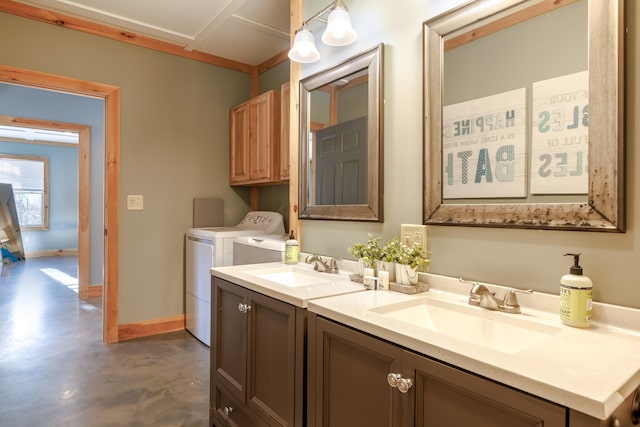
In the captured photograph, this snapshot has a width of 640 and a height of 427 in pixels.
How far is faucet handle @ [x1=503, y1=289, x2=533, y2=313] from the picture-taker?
116 cm

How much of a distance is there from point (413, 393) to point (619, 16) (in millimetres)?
1188

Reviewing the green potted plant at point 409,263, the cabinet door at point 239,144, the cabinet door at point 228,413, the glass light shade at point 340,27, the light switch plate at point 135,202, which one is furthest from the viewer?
the cabinet door at point 239,144

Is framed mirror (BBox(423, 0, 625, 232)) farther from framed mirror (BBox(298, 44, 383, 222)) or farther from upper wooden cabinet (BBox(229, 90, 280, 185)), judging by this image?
upper wooden cabinet (BBox(229, 90, 280, 185))

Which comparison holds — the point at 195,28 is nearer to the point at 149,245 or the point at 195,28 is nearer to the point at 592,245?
the point at 149,245

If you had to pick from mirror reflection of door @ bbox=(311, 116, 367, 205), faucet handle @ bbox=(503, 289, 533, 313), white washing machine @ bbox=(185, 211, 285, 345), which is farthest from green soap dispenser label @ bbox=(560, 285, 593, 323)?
white washing machine @ bbox=(185, 211, 285, 345)

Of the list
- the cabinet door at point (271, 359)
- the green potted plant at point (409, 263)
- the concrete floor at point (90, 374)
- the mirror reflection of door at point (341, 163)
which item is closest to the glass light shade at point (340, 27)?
the mirror reflection of door at point (341, 163)

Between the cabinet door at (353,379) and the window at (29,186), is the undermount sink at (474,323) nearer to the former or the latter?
the cabinet door at (353,379)

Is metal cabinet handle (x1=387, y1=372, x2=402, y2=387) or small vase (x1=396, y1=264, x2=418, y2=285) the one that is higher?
small vase (x1=396, y1=264, x2=418, y2=285)

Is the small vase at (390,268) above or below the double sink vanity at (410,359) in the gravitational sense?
above

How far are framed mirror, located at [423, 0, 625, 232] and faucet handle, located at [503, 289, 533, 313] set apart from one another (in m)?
0.22

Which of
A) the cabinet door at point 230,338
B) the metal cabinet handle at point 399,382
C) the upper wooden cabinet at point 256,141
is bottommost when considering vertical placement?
the cabinet door at point 230,338

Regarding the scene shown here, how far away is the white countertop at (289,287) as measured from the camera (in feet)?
4.45

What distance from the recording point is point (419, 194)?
Answer: 1.56 m

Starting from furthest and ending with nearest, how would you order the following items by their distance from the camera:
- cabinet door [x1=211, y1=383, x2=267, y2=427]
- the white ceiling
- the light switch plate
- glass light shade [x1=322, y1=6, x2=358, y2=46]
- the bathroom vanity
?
the light switch plate → the white ceiling → glass light shade [x1=322, y1=6, x2=358, y2=46] → cabinet door [x1=211, y1=383, x2=267, y2=427] → the bathroom vanity
